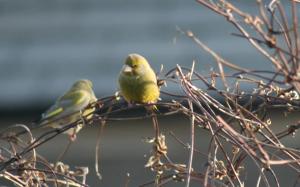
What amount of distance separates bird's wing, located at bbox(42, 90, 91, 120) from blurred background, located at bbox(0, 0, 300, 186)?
8.43ft

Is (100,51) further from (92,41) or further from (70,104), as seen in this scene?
(70,104)

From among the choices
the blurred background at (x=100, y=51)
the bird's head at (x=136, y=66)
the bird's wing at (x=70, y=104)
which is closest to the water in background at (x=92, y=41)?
the blurred background at (x=100, y=51)

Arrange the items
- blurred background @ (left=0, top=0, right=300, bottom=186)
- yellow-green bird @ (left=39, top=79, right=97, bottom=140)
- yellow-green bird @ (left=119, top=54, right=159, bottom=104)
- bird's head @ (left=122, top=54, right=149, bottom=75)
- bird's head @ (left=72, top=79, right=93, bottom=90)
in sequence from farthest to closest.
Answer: blurred background @ (left=0, top=0, right=300, bottom=186) < bird's head @ (left=72, top=79, right=93, bottom=90) < yellow-green bird @ (left=39, top=79, right=97, bottom=140) < bird's head @ (left=122, top=54, right=149, bottom=75) < yellow-green bird @ (left=119, top=54, right=159, bottom=104)

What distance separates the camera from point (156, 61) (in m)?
7.49

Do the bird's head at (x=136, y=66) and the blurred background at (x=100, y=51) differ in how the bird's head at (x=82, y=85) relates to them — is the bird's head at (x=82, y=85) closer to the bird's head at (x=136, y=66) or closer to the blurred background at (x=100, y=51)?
the bird's head at (x=136, y=66)

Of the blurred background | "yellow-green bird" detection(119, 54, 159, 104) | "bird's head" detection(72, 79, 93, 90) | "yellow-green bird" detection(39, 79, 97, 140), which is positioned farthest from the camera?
the blurred background

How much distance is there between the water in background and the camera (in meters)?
7.48

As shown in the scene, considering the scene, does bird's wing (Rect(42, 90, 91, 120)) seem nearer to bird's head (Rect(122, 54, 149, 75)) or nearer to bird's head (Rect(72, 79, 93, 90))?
bird's head (Rect(72, 79, 93, 90))

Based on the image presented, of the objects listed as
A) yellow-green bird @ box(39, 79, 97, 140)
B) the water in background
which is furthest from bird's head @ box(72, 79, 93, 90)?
the water in background

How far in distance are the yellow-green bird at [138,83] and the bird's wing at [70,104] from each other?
564 millimetres

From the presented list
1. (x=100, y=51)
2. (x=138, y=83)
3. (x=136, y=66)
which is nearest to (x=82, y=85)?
(x=136, y=66)

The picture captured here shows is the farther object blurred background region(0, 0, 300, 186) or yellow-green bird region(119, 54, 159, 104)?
blurred background region(0, 0, 300, 186)

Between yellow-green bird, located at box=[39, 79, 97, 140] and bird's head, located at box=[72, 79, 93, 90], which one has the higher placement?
bird's head, located at box=[72, 79, 93, 90]

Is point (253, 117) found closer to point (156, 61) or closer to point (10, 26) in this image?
point (156, 61)
